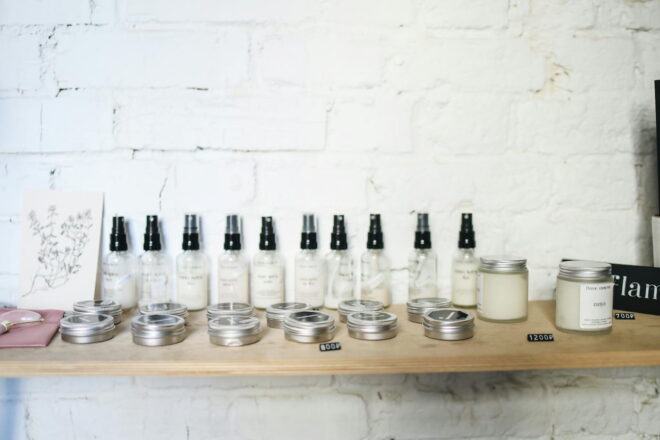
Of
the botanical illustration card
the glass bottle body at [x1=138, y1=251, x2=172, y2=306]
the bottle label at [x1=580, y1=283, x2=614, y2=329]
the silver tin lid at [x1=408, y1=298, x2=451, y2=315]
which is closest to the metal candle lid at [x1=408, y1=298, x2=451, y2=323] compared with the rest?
the silver tin lid at [x1=408, y1=298, x2=451, y2=315]

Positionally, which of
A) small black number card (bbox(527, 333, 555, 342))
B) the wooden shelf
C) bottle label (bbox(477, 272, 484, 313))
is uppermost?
bottle label (bbox(477, 272, 484, 313))

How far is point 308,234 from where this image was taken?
957mm

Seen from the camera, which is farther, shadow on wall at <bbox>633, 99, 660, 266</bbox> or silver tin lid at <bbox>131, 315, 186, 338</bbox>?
shadow on wall at <bbox>633, 99, 660, 266</bbox>

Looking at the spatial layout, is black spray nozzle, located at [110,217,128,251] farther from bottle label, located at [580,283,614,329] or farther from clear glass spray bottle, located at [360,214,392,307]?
bottle label, located at [580,283,614,329]

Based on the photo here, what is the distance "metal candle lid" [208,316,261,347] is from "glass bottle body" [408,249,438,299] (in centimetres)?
33

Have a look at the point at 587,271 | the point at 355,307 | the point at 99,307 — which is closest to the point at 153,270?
the point at 99,307

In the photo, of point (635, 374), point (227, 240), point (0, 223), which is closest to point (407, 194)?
point (227, 240)

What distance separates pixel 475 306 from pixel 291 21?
0.59 meters

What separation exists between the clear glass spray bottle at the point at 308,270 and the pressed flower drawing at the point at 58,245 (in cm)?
38

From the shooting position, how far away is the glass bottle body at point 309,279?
0.96 meters

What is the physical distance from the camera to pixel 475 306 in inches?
38.0

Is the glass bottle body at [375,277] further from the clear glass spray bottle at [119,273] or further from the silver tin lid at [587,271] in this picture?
the clear glass spray bottle at [119,273]

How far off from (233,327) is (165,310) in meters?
0.15

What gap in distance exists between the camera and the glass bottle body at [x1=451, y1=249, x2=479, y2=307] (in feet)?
3.17
